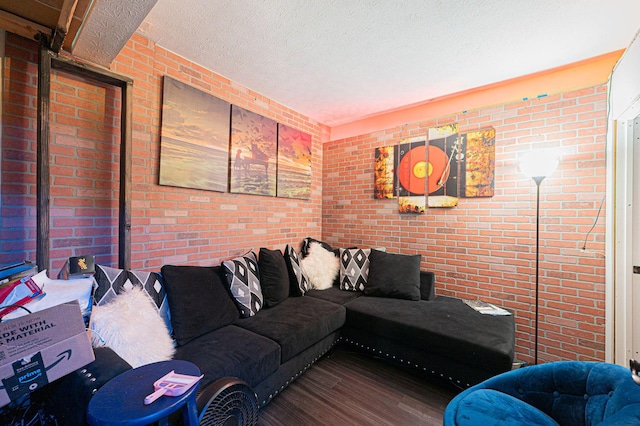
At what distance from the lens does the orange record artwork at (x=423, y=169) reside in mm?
2967

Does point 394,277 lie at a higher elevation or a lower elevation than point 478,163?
lower

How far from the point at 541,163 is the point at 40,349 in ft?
11.0

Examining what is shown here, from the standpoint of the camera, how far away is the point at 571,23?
1.81 metres

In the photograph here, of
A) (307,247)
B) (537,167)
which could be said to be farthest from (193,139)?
(537,167)

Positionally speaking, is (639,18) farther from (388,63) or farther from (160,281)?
(160,281)

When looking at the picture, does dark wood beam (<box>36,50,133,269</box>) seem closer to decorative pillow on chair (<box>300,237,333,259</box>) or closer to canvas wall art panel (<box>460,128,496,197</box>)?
decorative pillow on chair (<box>300,237,333,259</box>)

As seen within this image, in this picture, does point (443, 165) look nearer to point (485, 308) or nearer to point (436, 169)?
point (436, 169)

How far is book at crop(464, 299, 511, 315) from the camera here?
7.66 ft

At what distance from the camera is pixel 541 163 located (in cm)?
215

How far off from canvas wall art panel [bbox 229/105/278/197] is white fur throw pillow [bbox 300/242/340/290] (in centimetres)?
92

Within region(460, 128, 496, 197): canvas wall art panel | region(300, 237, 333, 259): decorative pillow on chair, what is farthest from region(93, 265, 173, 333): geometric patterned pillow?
region(460, 128, 496, 197): canvas wall art panel

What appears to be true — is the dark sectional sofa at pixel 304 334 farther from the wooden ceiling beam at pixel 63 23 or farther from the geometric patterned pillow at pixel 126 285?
the wooden ceiling beam at pixel 63 23

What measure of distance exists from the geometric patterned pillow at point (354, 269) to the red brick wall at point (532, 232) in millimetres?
575

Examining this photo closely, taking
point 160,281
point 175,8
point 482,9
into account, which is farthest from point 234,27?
point 160,281
